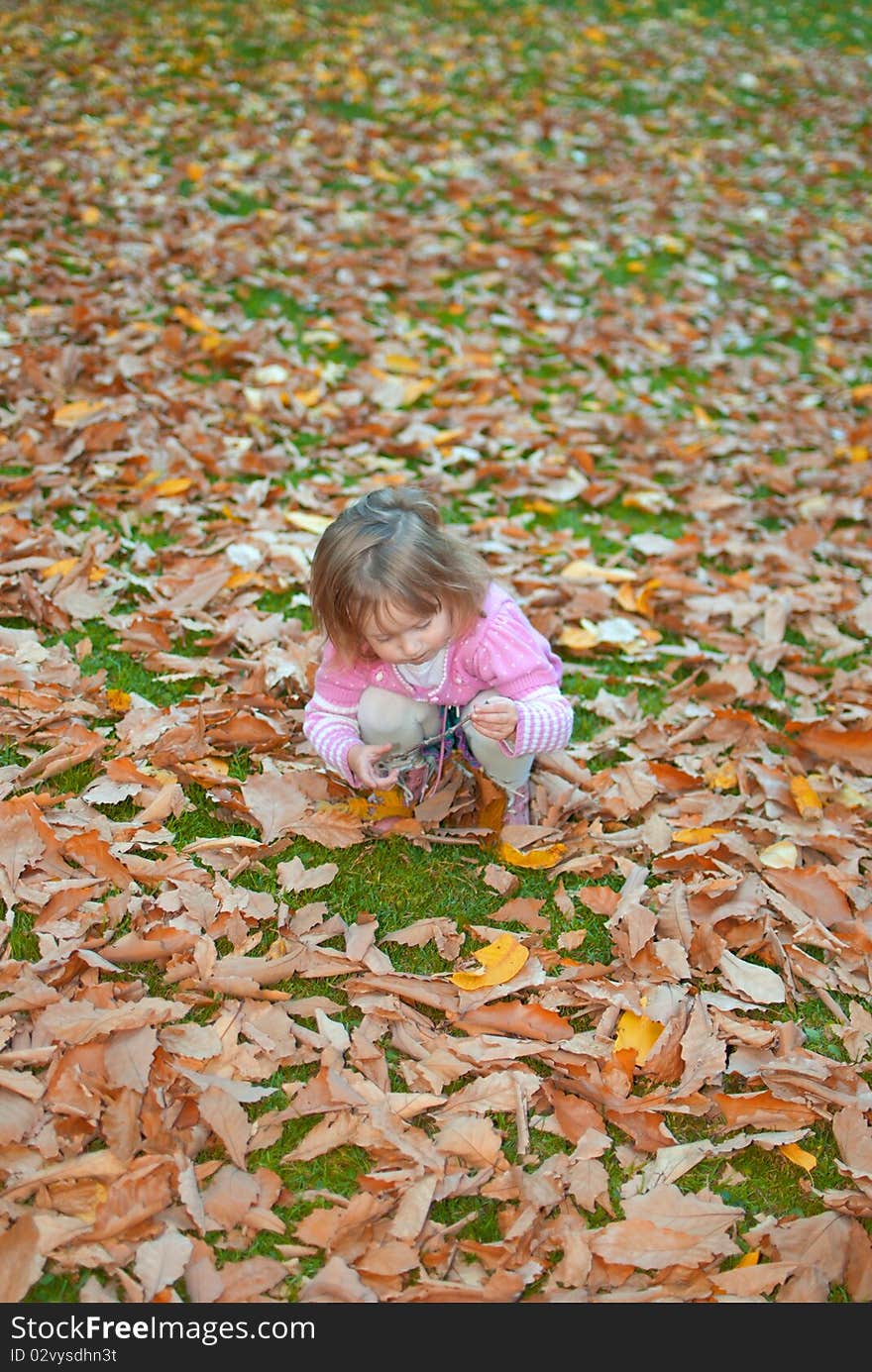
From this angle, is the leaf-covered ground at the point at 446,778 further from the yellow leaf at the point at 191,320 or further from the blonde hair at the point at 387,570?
the blonde hair at the point at 387,570

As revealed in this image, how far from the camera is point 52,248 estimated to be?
20.6 ft

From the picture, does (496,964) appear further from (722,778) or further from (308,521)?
(308,521)

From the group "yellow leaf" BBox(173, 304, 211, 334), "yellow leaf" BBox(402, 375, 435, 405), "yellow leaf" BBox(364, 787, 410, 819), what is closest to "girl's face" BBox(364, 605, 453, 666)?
"yellow leaf" BBox(364, 787, 410, 819)

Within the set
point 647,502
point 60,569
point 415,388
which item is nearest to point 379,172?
point 415,388

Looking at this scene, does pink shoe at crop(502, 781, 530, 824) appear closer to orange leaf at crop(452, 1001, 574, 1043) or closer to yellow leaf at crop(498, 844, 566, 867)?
yellow leaf at crop(498, 844, 566, 867)

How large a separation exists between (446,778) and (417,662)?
1.58 ft

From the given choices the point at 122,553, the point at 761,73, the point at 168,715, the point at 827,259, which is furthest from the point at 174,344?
the point at 761,73

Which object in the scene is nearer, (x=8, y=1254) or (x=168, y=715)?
(x=8, y=1254)

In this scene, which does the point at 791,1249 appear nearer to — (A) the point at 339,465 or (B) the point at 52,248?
(A) the point at 339,465

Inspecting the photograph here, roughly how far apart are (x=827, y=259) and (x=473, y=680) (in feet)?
19.6

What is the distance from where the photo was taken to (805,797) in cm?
317

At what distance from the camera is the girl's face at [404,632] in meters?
2.61

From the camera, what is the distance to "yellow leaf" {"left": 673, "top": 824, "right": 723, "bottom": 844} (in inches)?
119

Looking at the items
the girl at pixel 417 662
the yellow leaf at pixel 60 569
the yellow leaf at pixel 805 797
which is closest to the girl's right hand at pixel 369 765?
the girl at pixel 417 662
